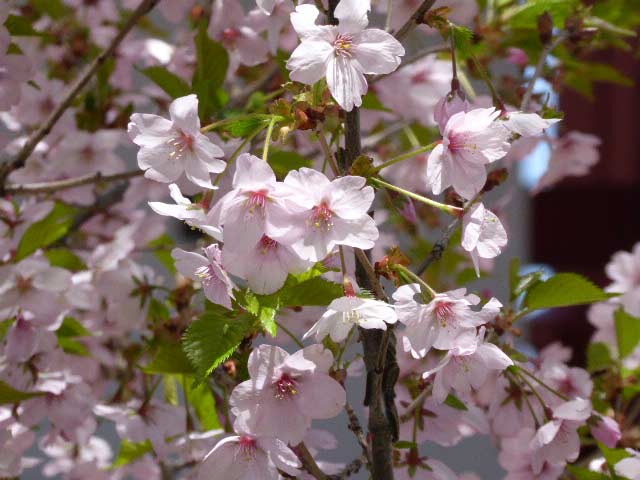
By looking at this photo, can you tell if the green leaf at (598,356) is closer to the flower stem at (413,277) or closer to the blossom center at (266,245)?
the flower stem at (413,277)

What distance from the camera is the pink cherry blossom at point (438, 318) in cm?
73

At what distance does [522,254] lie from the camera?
4297 millimetres

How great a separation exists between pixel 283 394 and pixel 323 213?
6.7 inches

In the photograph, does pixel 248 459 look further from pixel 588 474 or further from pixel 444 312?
pixel 588 474

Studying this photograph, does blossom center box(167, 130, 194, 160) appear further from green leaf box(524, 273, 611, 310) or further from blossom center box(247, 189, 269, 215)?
green leaf box(524, 273, 611, 310)

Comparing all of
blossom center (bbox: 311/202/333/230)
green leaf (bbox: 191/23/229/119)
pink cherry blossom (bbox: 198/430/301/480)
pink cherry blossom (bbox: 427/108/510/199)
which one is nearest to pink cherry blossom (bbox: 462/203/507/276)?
pink cherry blossom (bbox: 427/108/510/199)

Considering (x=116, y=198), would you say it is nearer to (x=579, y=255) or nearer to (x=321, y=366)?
(x=321, y=366)

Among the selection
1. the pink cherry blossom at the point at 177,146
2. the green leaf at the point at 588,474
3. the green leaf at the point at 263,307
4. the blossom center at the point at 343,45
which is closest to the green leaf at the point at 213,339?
the green leaf at the point at 263,307

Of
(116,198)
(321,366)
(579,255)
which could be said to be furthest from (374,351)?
(579,255)

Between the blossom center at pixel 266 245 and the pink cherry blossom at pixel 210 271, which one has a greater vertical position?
the blossom center at pixel 266 245

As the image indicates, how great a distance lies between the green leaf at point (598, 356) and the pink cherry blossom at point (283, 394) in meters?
0.61

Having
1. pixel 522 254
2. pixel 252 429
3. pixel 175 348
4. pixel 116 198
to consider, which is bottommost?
pixel 522 254

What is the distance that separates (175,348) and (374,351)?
28 centimetres

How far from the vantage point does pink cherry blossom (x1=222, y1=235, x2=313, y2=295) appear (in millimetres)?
713
